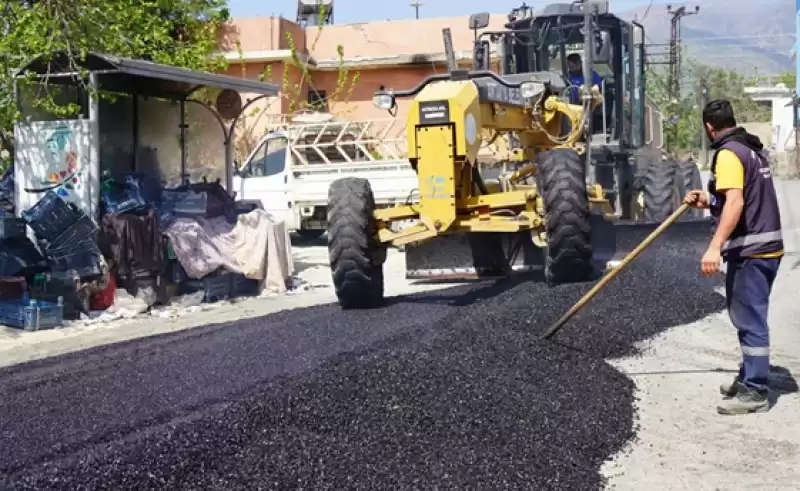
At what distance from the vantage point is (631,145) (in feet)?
41.8

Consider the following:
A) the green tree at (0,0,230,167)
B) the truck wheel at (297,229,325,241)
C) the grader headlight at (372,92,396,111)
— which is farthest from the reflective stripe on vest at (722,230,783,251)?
the truck wheel at (297,229,325,241)

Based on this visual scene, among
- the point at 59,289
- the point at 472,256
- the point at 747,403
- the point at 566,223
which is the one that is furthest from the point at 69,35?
the point at 747,403

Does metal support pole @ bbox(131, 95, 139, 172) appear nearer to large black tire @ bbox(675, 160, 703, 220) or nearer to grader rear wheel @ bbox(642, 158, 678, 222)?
grader rear wheel @ bbox(642, 158, 678, 222)

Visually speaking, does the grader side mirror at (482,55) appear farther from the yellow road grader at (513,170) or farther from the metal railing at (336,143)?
the metal railing at (336,143)

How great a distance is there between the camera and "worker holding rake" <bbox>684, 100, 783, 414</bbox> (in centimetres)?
573

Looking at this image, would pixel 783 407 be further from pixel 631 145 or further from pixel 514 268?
pixel 631 145

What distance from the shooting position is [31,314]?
31.6ft

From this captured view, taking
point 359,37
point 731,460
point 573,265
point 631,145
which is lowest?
point 731,460

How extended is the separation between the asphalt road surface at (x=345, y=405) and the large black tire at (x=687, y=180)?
18.4 ft

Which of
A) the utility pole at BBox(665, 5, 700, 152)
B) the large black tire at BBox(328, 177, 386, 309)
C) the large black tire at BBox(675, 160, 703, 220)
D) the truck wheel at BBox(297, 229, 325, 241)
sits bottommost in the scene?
the truck wheel at BBox(297, 229, 325, 241)

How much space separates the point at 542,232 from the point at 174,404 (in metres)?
4.27

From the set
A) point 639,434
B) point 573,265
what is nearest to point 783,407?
point 639,434

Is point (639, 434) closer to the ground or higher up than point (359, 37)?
closer to the ground

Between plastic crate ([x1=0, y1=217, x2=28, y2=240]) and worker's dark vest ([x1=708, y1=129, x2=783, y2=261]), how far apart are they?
7.10m
